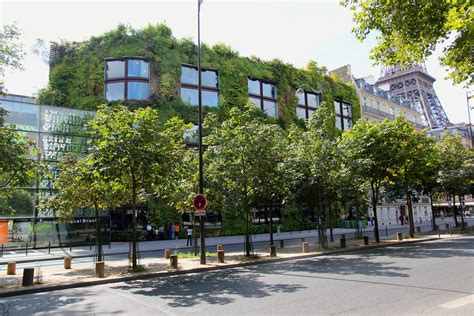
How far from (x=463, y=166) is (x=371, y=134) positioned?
1175 cm

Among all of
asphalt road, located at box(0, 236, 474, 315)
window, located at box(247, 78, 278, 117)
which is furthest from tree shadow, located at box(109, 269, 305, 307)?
window, located at box(247, 78, 278, 117)

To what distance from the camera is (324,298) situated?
28.0ft

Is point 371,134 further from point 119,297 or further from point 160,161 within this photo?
point 119,297

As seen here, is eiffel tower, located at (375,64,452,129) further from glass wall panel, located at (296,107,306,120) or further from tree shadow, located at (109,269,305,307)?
tree shadow, located at (109,269,305,307)

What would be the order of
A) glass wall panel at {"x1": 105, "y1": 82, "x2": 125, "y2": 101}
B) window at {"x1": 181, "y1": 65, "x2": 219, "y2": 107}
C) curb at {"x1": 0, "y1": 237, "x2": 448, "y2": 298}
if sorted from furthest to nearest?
1. window at {"x1": 181, "y1": 65, "x2": 219, "y2": 107}
2. glass wall panel at {"x1": 105, "y1": 82, "x2": 125, "y2": 101}
3. curb at {"x1": 0, "y1": 237, "x2": 448, "y2": 298}

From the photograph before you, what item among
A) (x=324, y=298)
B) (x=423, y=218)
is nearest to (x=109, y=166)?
(x=324, y=298)

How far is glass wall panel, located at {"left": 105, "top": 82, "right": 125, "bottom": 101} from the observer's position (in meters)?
34.4

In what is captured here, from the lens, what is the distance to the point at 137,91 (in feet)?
114

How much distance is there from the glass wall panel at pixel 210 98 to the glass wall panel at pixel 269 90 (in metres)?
6.88

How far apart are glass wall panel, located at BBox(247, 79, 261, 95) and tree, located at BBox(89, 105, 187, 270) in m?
27.6

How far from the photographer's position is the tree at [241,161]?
57.3 ft

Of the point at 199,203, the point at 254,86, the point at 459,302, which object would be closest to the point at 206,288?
the point at 199,203

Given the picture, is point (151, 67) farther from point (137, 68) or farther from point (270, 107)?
point (270, 107)

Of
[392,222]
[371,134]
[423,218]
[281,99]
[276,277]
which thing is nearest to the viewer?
[276,277]
